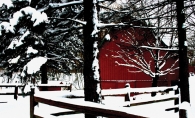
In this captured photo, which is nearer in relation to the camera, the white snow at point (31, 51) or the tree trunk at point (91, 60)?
the tree trunk at point (91, 60)

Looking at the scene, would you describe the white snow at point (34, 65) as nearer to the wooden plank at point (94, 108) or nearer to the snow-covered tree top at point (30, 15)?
the snow-covered tree top at point (30, 15)

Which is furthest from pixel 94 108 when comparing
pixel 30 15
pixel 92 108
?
pixel 30 15

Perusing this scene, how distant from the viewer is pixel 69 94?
7332 mm

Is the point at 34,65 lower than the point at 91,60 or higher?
lower

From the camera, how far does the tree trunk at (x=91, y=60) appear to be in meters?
7.37

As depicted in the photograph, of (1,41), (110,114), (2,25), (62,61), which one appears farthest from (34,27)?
(62,61)

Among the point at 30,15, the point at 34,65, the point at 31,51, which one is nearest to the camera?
the point at 30,15

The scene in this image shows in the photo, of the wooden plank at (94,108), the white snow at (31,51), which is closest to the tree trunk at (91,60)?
the white snow at (31,51)

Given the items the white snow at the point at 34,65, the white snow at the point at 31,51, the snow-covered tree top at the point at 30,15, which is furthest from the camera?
the white snow at the point at 31,51

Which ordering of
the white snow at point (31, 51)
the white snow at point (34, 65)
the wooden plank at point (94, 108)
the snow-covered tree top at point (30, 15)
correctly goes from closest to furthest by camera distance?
the wooden plank at point (94, 108)
the snow-covered tree top at point (30, 15)
the white snow at point (34, 65)
the white snow at point (31, 51)

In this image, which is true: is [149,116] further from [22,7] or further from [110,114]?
[22,7]

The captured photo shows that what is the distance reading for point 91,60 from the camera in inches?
292

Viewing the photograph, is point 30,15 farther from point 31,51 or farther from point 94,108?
point 94,108

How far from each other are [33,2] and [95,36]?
2.21 m
